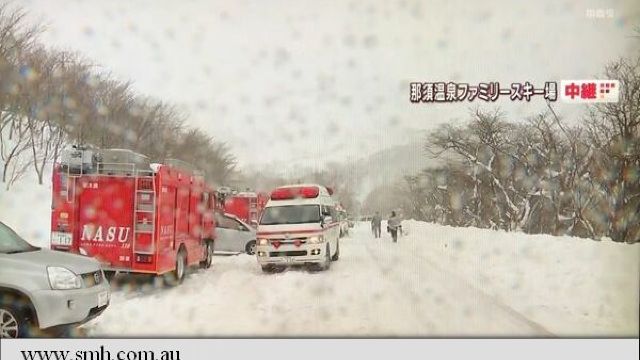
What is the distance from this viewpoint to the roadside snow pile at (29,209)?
5.86 m

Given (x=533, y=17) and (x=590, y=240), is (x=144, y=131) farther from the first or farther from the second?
(x=590, y=240)

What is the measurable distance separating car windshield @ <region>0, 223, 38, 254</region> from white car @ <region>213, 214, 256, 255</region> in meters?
1.98

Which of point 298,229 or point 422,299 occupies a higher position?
point 298,229

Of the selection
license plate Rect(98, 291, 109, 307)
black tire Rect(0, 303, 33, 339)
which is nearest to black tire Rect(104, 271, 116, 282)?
license plate Rect(98, 291, 109, 307)

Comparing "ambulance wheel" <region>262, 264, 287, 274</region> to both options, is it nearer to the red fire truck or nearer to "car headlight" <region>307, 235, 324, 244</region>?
"car headlight" <region>307, 235, 324, 244</region>

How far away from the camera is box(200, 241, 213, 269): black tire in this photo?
6601 mm

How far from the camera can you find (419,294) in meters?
5.84

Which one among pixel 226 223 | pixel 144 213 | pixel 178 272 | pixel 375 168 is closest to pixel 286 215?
pixel 226 223

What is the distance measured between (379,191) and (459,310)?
1442mm

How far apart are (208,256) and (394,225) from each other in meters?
2.25

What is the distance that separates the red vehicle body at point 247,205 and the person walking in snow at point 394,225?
1.35 metres

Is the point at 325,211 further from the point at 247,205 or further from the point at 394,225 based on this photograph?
the point at 247,205

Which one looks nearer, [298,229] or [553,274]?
[553,274]

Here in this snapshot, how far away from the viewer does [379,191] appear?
5949mm
